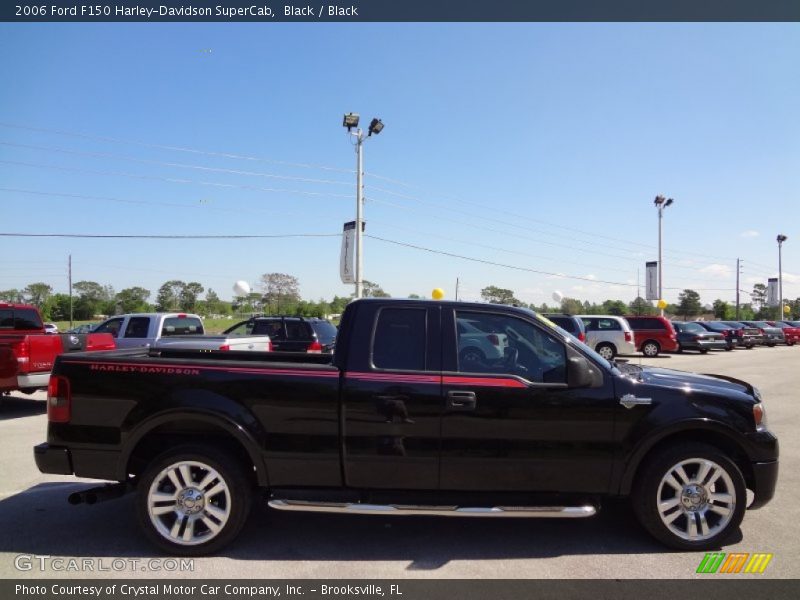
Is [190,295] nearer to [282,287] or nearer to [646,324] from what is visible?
[282,287]

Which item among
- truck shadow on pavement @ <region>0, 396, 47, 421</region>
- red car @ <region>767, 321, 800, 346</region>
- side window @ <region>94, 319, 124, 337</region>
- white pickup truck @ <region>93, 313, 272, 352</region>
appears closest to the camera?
truck shadow on pavement @ <region>0, 396, 47, 421</region>

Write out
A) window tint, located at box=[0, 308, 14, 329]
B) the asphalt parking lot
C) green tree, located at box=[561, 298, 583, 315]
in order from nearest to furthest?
the asphalt parking lot < window tint, located at box=[0, 308, 14, 329] < green tree, located at box=[561, 298, 583, 315]

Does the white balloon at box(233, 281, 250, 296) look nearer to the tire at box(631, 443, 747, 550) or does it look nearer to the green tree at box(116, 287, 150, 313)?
the tire at box(631, 443, 747, 550)

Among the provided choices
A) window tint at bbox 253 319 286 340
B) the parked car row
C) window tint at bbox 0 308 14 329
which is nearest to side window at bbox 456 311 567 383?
window tint at bbox 253 319 286 340

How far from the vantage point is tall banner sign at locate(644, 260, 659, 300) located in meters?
40.9

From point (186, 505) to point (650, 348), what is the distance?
24539 millimetres

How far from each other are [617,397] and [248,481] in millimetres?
2805

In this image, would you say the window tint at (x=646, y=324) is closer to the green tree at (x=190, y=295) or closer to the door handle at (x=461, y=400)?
the door handle at (x=461, y=400)

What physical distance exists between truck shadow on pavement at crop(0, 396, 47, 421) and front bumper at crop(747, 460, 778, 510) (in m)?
10.5

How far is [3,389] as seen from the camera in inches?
357

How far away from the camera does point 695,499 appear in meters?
4.12

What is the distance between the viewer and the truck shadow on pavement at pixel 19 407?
962 centimetres

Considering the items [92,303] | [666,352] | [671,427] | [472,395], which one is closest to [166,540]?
[472,395]
